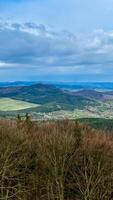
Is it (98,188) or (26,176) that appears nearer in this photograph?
(98,188)

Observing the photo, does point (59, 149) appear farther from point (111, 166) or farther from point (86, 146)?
point (86, 146)

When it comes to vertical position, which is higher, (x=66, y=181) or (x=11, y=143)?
(x=11, y=143)

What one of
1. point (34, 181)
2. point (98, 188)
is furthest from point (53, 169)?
point (98, 188)

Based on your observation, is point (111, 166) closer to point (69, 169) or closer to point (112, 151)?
point (69, 169)

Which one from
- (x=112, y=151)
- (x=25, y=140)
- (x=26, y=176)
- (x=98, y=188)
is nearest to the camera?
(x=98, y=188)

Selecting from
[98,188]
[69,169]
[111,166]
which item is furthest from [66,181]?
[98,188]

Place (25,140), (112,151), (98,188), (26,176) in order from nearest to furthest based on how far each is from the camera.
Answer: (98,188), (26,176), (25,140), (112,151)
